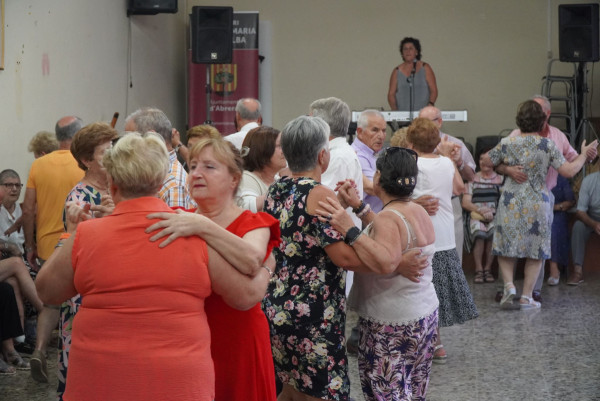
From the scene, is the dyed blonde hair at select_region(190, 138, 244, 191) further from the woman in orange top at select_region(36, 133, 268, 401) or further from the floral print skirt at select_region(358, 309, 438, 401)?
the floral print skirt at select_region(358, 309, 438, 401)

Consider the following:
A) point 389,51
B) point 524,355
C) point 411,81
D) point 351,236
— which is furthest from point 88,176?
point 389,51

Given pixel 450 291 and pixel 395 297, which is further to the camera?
pixel 450 291

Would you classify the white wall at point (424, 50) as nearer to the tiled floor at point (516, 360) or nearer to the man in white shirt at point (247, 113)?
the tiled floor at point (516, 360)

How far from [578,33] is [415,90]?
182 centimetres

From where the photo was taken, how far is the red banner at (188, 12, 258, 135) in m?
10.2

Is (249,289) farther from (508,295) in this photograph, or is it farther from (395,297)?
(508,295)

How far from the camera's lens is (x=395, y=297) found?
10.8ft

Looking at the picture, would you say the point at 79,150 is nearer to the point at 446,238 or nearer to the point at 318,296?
the point at 318,296

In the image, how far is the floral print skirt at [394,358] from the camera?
3232 millimetres

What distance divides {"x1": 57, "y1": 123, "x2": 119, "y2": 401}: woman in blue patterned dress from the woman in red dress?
853mm

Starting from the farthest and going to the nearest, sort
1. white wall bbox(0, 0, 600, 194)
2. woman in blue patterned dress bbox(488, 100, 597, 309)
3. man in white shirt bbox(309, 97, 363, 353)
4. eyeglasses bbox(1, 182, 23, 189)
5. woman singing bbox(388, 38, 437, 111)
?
white wall bbox(0, 0, 600, 194)
woman singing bbox(388, 38, 437, 111)
woman in blue patterned dress bbox(488, 100, 597, 309)
eyeglasses bbox(1, 182, 23, 189)
man in white shirt bbox(309, 97, 363, 353)

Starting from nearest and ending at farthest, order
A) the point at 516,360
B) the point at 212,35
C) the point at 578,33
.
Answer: the point at 516,360, the point at 212,35, the point at 578,33

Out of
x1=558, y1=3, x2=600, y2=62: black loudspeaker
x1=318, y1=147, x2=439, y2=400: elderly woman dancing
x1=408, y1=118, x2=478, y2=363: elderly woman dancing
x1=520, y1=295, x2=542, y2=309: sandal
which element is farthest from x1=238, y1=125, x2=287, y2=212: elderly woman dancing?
x1=558, y1=3, x2=600, y2=62: black loudspeaker

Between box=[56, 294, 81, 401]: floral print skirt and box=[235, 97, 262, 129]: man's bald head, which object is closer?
box=[56, 294, 81, 401]: floral print skirt
